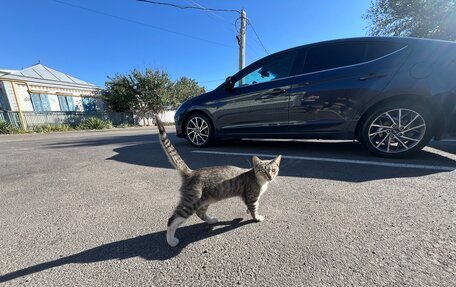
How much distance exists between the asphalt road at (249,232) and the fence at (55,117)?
15717 mm

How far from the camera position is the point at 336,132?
139 inches

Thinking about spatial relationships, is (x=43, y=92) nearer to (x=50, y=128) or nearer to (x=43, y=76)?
(x=43, y=76)

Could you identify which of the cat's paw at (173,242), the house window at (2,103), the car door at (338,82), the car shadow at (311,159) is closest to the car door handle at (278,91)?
the car door at (338,82)

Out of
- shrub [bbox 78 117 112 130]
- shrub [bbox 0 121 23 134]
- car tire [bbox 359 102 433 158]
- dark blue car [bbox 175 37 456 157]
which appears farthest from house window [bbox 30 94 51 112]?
car tire [bbox 359 102 433 158]

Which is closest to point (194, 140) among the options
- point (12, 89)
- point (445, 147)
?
point (445, 147)

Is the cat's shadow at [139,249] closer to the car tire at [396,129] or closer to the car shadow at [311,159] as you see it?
the car shadow at [311,159]

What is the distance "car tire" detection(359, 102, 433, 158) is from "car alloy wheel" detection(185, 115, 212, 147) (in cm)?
299

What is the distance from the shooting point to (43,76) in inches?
800

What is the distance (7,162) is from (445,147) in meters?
8.73

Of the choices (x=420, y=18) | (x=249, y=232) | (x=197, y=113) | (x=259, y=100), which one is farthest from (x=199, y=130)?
(x=420, y=18)

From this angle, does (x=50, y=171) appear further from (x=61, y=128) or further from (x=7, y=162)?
(x=61, y=128)

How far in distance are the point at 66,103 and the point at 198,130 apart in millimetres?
21509

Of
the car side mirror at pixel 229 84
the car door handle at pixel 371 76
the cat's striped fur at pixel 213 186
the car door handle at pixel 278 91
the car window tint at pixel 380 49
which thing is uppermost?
the car window tint at pixel 380 49

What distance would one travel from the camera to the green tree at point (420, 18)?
1079 centimetres
